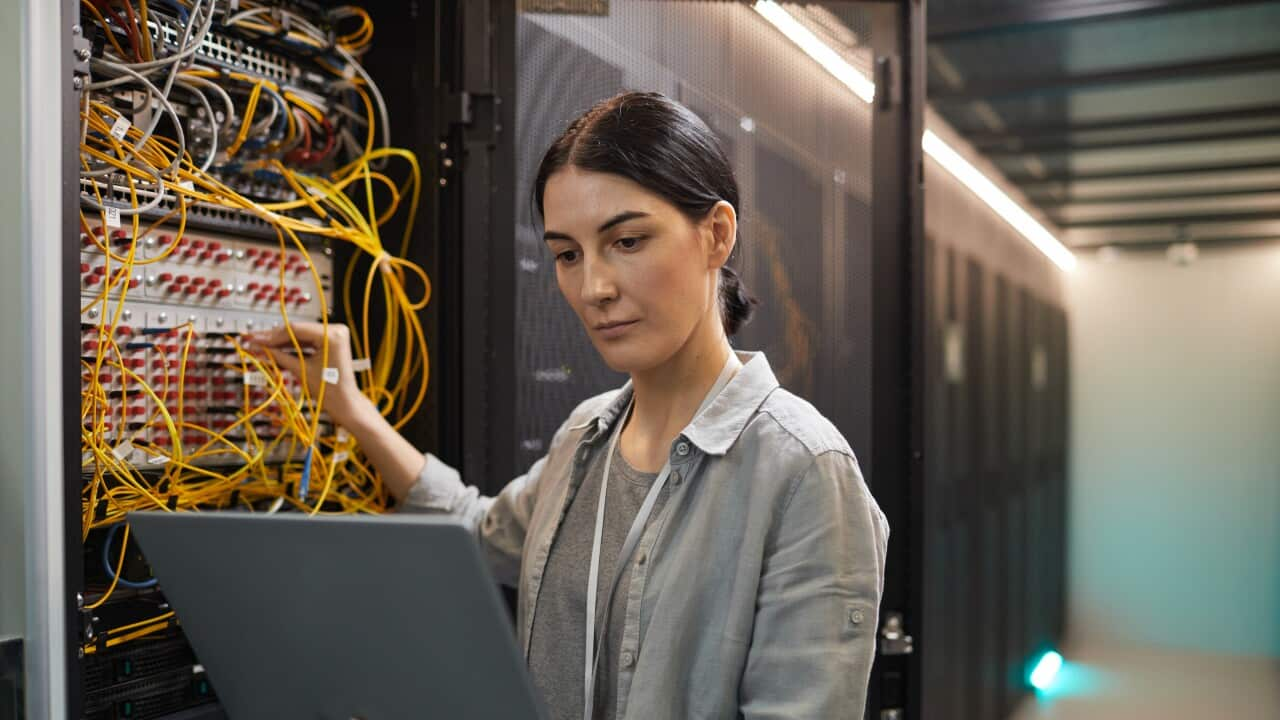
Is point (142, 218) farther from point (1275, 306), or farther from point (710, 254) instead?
point (1275, 306)

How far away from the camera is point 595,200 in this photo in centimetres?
113

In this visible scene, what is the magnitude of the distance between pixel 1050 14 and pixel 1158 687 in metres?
2.05

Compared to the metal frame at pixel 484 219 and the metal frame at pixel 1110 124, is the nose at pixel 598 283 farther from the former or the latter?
the metal frame at pixel 1110 124

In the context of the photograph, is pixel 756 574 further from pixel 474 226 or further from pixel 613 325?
pixel 474 226

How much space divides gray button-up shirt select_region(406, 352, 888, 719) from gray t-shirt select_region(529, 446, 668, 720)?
30mm

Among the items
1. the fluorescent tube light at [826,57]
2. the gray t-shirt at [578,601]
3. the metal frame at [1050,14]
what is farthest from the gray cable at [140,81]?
the metal frame at [1050,14]

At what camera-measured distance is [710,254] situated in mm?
1186

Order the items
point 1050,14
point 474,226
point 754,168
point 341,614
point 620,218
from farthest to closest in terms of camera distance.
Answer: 1. point 1050,14
2. point 754,168
3. point 474,226
4. point 620,218
5. point 341,614

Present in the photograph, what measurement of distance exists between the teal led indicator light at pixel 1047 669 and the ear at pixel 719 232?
2526 millimetres

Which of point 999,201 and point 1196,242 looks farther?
point 999,201

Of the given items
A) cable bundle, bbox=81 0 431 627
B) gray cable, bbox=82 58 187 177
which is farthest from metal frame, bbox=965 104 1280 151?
gray cable, bbox=82 58 187 177

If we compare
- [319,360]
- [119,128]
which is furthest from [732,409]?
[119,128]

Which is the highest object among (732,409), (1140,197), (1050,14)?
(1050,14)

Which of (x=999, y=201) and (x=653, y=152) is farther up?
(x=999, y=201)
